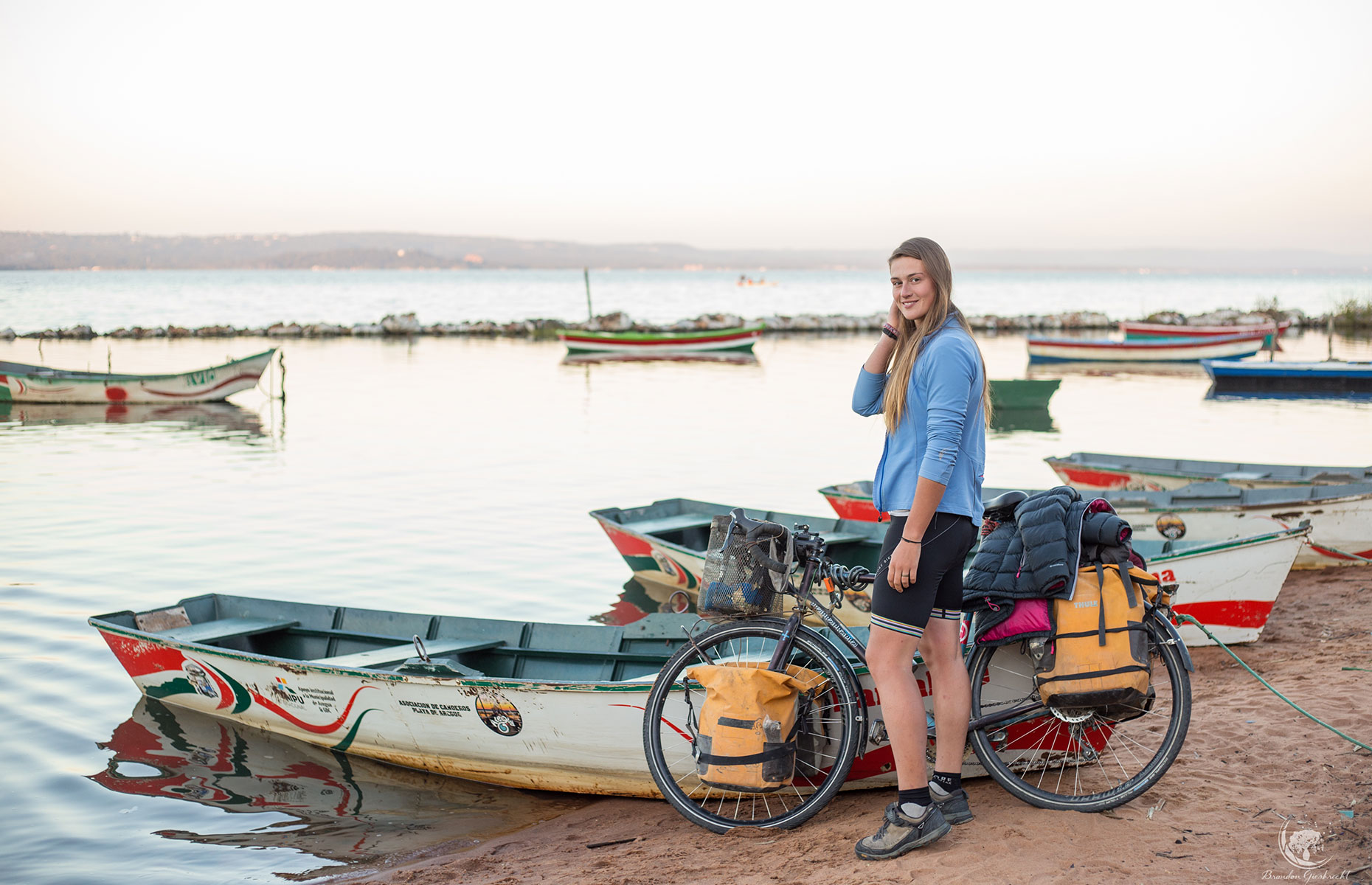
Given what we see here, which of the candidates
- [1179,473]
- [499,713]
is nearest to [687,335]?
[1179,473]

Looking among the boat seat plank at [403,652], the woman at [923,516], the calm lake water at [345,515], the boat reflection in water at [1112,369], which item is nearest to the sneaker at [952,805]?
the woman at [923,516]

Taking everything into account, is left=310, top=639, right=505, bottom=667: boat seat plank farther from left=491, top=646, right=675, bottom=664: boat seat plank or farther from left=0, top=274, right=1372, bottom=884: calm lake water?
left=0, top=274, right=1372, bottom=884: calm lake water

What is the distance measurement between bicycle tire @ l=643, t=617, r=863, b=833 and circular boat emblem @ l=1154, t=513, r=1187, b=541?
5302 millimetres

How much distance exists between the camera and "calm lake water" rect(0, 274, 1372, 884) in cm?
544

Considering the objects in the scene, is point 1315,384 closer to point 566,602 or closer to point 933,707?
point 566,602

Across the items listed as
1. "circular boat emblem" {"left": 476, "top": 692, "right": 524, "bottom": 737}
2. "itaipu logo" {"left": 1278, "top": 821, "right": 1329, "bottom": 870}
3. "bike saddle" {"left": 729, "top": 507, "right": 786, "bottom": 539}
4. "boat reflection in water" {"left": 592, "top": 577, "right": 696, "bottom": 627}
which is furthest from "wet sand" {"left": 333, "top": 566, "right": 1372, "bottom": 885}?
"boat reflection in water" {"left": 592, "top": 577, "right": 696, "bottom": 627}

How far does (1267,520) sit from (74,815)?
878cm

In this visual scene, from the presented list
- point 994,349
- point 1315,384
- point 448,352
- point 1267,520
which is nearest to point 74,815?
point 1267,520

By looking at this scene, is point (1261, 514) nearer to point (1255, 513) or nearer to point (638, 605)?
point (1255, 513)

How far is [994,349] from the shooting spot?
4403cm

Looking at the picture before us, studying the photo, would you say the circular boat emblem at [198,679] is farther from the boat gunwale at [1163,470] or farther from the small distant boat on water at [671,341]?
the small distant boat on water at [671,341]

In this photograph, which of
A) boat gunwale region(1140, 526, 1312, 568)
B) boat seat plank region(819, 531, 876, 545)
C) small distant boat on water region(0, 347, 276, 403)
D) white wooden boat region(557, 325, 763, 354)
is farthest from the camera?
white wooden boat region(557, 325, 763, 354)

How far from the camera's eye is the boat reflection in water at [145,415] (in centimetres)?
2081

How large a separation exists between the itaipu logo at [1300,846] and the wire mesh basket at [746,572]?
199 centimetres
